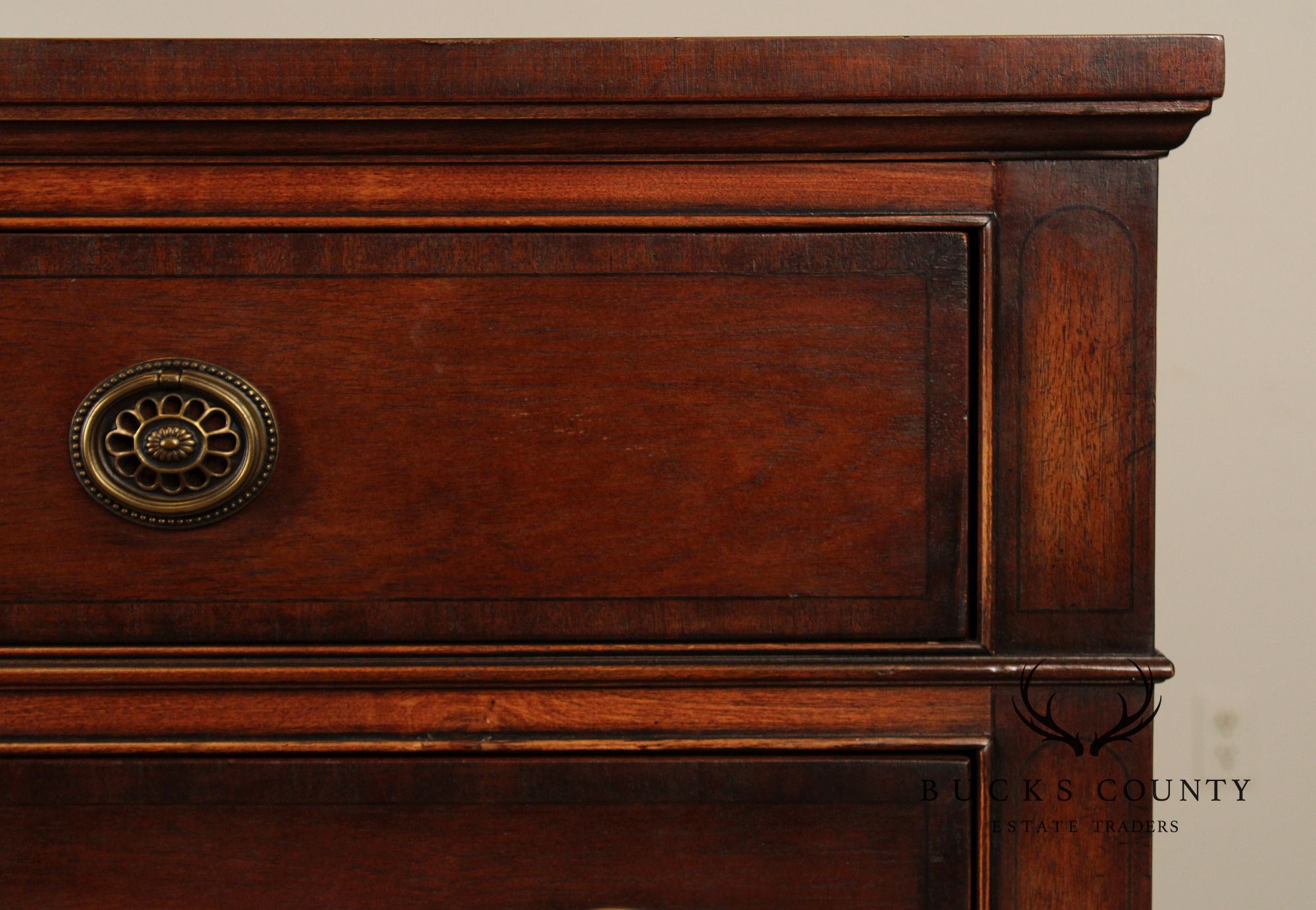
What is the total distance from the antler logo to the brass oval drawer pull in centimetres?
33

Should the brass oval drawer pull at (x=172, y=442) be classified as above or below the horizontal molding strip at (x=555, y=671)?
above

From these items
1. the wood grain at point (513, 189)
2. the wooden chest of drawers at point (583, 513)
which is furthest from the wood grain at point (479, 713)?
the wood grain at point (513, 189)

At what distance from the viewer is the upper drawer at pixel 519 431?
0.46 metres

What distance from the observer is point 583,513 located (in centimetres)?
46

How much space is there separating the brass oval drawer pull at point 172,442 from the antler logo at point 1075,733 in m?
0.33

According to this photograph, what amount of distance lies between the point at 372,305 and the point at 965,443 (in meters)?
0.26

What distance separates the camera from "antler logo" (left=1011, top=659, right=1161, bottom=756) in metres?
0.46

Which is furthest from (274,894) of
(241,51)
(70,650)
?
(241,51)

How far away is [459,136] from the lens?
45cm

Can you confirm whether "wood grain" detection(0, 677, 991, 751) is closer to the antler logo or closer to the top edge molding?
the antler logo

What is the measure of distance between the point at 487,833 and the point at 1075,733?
26 cm

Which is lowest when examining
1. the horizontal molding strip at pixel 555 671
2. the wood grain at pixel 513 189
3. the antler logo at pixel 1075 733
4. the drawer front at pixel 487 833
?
the drawer front at pixel 487 833

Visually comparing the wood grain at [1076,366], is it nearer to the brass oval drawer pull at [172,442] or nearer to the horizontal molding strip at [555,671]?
the horizontal molding strip at [555,671]

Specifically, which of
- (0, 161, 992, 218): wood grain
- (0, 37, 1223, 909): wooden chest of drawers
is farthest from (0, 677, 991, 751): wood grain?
(0, 161, 992, 218): wood grain
